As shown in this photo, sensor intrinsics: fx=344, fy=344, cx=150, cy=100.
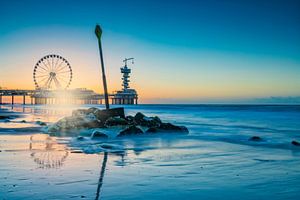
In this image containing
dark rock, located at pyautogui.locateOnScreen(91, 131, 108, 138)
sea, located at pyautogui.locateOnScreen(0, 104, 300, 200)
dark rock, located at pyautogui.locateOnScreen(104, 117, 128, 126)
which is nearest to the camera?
sea, located at pyautogui.locateOnScreen(0, 104, 300, 200)

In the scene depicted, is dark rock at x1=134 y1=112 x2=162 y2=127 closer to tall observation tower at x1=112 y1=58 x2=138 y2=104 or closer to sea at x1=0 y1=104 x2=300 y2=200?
sea at x1=0 y1=104 x2=300 y2=200

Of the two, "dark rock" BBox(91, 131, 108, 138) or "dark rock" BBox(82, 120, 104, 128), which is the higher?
"dark rock" BBox(82, 120, 104, 128)

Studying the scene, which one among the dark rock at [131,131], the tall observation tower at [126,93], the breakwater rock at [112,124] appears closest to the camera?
the dark rock at [131,131]

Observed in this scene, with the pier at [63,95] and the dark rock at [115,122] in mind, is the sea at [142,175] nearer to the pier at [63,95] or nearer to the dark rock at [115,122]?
the dark rock at [115,122]

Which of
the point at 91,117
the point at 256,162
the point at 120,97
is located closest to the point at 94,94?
the point at 120,97

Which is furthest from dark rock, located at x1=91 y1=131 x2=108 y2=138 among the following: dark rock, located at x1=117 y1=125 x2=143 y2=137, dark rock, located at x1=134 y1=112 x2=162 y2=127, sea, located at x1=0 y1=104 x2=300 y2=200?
dark rock, located at x1=134 y1=112 x2=162 y2=127

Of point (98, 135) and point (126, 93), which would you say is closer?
point (98, 135)

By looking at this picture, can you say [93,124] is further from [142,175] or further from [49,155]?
[142,175]

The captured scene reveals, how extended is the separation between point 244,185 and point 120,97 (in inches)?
5878

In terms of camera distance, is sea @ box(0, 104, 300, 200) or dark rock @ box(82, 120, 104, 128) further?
dark rock @ box(82, 120, 104, 128)

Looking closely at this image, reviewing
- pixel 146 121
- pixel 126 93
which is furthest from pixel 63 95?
pixel 146 121

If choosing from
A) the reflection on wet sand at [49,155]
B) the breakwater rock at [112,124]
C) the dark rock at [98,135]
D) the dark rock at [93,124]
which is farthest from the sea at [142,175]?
the dark rock at [93,124]

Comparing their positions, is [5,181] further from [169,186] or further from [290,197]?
[290,197]

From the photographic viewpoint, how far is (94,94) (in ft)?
528
